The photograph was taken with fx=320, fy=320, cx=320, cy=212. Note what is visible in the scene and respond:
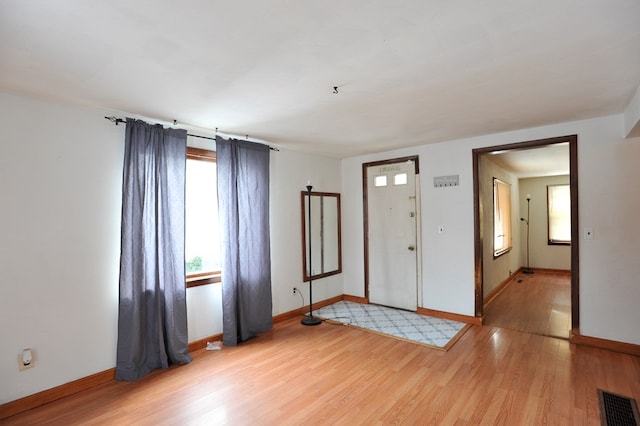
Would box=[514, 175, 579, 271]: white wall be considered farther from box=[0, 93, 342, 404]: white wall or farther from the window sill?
box=[0, 93, 342, 404]: white wall

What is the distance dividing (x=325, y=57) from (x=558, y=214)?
7.93 m

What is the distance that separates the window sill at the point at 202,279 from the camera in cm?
341

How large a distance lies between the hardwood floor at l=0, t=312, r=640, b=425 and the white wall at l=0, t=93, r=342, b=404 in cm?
39

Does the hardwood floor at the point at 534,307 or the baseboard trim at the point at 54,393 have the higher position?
the baseboard trim at the point at 54,393

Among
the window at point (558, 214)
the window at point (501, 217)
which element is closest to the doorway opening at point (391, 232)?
the window at point (501, 217)

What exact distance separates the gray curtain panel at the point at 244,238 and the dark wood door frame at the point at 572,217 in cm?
262

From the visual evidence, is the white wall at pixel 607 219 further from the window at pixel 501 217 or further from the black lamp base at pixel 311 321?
the black lamp base at pixel 311 321

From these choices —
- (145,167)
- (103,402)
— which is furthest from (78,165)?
(103,402)

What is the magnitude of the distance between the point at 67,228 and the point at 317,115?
2325 mm

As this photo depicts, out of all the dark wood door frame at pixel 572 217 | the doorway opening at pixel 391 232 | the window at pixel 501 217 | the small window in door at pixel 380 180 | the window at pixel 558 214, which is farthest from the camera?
the window at pixel 558 214

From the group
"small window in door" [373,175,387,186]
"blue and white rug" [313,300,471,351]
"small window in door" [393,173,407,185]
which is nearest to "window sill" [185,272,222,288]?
"blue and white rug" [313,300,471,351]

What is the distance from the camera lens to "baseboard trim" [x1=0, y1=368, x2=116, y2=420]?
2328 mm

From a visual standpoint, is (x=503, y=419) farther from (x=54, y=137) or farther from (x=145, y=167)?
(x=54, y=137)

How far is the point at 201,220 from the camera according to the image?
3615 millimetres
